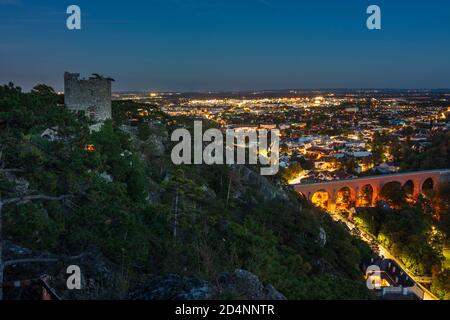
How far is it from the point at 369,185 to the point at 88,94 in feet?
120

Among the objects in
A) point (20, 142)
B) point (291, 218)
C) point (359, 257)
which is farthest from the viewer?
point (359, 257)

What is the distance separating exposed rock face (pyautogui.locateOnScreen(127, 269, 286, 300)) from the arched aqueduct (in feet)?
108

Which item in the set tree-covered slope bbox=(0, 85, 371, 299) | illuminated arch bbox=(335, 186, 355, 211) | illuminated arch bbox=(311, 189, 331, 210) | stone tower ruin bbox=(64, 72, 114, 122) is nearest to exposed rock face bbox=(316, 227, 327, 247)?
tree-covered slope bbox=(0, 85, 371, 299)

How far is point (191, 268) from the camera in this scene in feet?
28.3

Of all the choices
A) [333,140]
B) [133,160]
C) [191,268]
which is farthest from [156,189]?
[333,140]

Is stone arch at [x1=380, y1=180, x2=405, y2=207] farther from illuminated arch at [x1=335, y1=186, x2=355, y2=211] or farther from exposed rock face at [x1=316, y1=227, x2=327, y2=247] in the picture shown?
exposed rock face at [x1=316, y1=227, x2=327, y2=247]

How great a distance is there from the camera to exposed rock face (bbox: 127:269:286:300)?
497 centimetres

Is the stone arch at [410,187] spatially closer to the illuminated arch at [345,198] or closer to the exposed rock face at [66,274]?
the illuminated arch at [345,198]

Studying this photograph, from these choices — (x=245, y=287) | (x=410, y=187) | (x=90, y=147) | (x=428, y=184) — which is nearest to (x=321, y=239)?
(x=90, y=147)

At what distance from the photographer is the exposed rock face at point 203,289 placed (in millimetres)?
4973

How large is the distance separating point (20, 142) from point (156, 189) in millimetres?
8268

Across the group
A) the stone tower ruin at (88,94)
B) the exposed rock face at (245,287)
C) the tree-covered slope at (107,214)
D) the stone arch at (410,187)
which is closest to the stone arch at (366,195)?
the stone arch at (410,187)

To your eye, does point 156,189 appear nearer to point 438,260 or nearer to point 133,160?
point 133,160

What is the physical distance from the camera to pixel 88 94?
47.1ft
